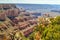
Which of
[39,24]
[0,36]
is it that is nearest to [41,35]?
[39,24]

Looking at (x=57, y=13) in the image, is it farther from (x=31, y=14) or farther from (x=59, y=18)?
(x=31, y=14)

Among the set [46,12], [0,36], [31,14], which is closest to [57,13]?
[46,12]

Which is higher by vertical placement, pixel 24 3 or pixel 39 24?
pixel 24 3

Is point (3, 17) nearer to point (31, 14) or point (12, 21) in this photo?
point (12, 21)

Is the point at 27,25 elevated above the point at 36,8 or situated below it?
below

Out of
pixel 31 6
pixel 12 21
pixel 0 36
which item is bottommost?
pixel 0 36

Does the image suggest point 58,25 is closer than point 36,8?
Yes

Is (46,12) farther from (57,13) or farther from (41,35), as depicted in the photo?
(41,35)

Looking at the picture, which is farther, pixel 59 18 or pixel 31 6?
pixel 31 6

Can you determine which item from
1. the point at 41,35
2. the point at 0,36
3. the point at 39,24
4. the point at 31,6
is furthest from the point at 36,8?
the point at 0,36
